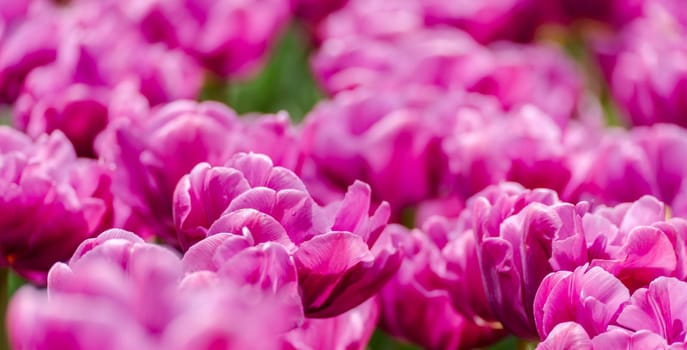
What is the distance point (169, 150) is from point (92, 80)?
235mm

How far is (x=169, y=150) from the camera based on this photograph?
0.79 m

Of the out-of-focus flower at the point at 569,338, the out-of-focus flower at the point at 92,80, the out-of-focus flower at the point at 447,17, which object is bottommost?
the out-of-focus flower at the point at 447,17

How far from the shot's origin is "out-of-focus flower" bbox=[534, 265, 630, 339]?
2.00 feet

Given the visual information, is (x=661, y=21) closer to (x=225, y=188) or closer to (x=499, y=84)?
(x=499, y=84)

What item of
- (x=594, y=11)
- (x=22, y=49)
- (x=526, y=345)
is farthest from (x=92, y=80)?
(x=594, y=11)

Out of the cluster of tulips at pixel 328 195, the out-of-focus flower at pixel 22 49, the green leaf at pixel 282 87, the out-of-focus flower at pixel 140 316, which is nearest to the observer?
the out-of-focus flower at pixel 140 316

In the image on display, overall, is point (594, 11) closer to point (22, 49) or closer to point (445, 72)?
point (445, 72)

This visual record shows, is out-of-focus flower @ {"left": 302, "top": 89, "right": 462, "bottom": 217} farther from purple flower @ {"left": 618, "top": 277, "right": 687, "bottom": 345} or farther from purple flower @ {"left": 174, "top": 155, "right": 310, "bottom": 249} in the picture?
purple flower @ {"left": 618, "top": 277, "right": 687, "bottom": 345}

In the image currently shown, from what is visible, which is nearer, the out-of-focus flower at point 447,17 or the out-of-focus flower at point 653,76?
the out-of-focus flower at point 653,76

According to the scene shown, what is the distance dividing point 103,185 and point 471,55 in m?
0.49

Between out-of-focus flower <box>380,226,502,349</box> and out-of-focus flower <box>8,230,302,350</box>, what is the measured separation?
13.5 inches

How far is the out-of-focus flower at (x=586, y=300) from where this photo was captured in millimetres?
608

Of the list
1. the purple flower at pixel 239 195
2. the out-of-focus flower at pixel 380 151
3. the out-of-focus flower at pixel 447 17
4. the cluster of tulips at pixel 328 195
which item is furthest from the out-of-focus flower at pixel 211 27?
the purple flower at pixel 239 195

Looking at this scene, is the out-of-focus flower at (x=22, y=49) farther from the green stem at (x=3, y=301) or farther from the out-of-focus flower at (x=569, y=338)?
the out-of-focus flower at (x=569, y=338)
